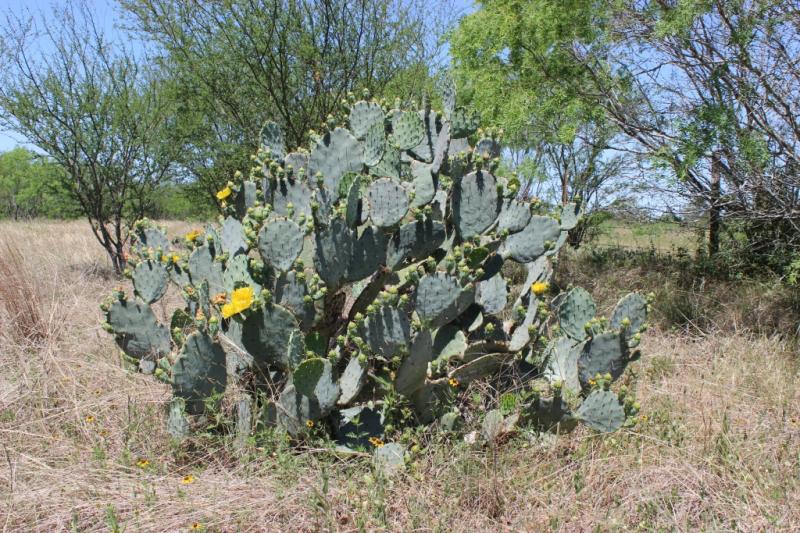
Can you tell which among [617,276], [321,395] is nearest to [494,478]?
[321,395]

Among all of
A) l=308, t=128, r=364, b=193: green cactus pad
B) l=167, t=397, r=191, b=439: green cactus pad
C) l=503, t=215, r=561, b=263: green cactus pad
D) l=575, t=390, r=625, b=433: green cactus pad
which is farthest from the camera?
l=503, t=215, r=561, b=263: green cactus pad

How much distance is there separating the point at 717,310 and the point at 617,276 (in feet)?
4.15

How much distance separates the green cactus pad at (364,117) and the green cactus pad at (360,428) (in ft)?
3.76

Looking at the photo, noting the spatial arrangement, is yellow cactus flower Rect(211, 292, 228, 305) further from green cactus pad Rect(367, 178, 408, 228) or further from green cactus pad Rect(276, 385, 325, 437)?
green cactus pad Rect(367, 178, 408, 228)

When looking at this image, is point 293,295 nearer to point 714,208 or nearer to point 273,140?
point 273,140

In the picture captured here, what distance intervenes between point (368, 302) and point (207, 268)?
0.67 m

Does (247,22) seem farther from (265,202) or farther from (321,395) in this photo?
(321,395)

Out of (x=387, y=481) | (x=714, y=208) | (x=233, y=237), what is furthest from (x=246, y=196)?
(x=714, y=208)

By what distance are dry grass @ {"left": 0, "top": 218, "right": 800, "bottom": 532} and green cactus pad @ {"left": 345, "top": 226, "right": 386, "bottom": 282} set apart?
68 cm

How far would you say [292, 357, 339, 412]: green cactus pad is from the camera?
6.99ft

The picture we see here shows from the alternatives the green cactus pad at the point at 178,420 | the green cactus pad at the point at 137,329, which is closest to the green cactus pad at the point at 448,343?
the green cactus pad at the point at 178,420

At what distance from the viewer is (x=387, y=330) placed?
2.20 metres

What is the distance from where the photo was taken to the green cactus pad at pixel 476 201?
253cm

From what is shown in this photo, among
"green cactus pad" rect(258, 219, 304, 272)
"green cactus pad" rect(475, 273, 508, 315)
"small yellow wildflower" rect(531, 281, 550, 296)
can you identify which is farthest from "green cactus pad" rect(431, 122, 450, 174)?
"green cactus pad" rect(258, 219, 304, 272)
